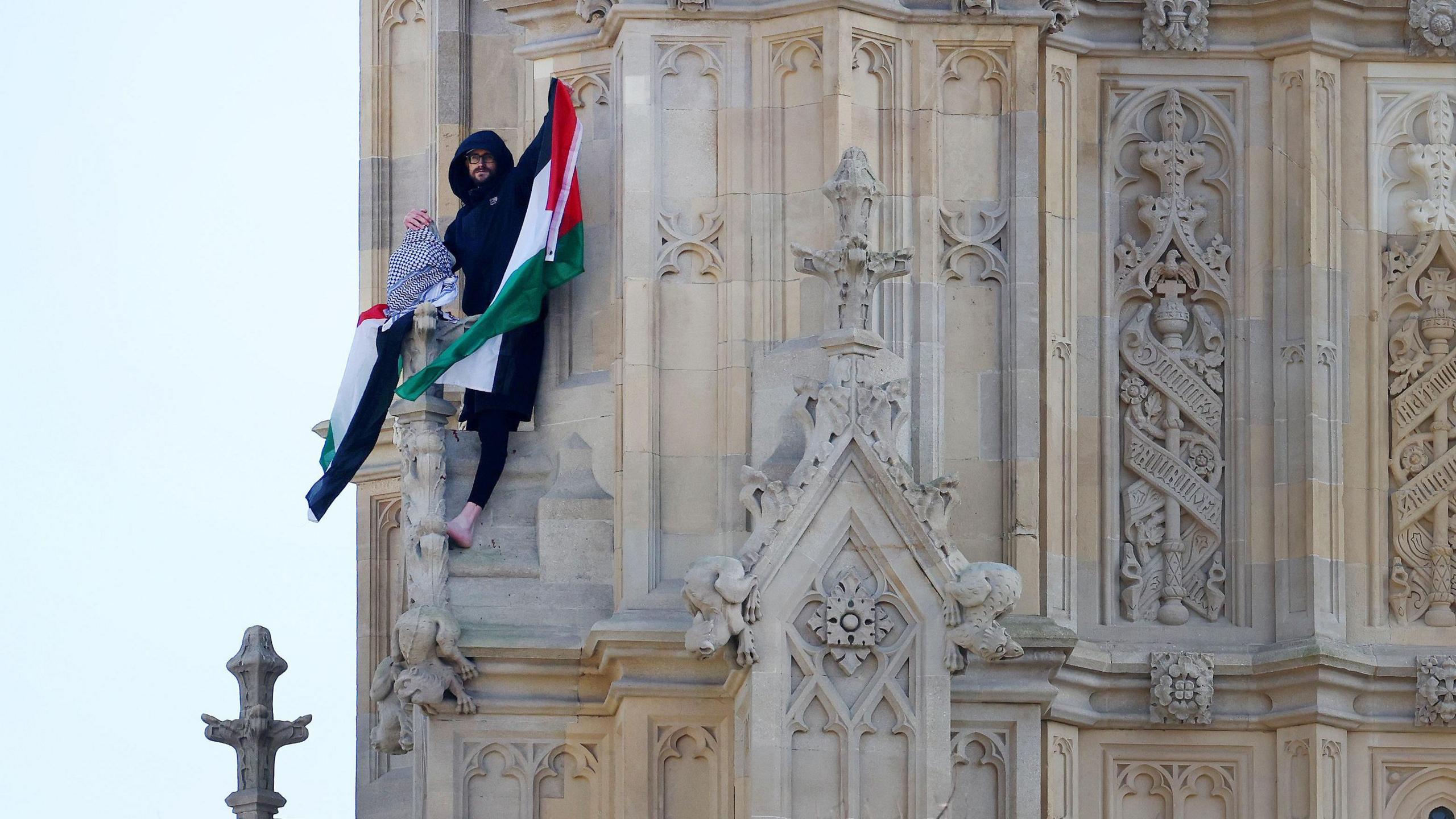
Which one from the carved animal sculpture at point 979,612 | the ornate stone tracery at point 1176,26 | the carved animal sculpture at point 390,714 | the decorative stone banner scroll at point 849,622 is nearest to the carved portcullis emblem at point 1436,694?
the decorative stone banner scroll at point 849,622

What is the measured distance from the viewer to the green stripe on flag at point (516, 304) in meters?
24.4

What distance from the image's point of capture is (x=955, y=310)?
24297 millimetres

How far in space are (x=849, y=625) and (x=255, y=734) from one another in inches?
228

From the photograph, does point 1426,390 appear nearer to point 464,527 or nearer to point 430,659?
point 464,527

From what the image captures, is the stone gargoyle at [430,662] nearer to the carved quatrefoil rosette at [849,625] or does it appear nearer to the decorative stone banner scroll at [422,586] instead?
the decorative stone banner scroll at [422,586]

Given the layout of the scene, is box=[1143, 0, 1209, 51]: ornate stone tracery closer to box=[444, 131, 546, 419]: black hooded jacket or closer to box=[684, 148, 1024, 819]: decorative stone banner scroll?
box=[444, 131, 546, 419]: black hooded jacket

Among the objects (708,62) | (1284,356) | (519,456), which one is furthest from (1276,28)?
(519,456)

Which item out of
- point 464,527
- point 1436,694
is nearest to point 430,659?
point 464,527

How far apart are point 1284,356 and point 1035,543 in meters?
2.11

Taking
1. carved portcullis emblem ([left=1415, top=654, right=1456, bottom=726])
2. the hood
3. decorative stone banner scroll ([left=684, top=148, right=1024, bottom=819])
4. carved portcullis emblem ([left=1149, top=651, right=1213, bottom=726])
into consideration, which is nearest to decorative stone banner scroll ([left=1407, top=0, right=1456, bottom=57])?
carved portcullis emblem ([left=1415, top=654, right=1456, bottom=726])

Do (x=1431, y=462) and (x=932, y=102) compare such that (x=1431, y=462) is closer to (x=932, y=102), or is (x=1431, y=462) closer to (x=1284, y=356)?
(x=1284, y=356)

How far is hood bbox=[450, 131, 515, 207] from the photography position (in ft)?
83.0

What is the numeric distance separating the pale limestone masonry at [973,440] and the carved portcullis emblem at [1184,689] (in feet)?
0.08

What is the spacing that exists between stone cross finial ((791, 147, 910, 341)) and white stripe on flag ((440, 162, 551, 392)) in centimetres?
192
